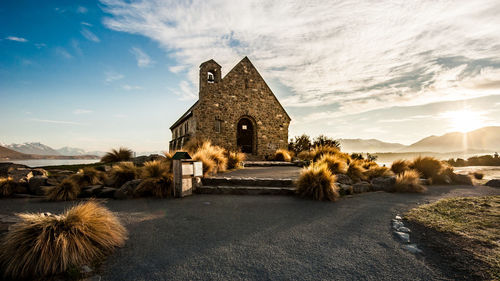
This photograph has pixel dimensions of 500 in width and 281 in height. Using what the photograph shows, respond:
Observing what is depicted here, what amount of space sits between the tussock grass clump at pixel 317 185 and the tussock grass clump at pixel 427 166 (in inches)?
237

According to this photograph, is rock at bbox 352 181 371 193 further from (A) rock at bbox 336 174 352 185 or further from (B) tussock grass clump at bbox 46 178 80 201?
(B) tussock grass clump at bbox 46 178 80 201

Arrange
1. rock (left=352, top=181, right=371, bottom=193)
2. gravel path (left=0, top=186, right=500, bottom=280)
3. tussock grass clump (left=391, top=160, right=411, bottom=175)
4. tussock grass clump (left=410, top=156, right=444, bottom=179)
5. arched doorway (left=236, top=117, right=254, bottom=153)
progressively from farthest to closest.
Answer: arched doorway (left=236, top=117, right=254, bottom=153) < tussock grass clump (left=391, top=160, right=411, bottom=175) < tussock grass clump (left=410, top=156, right=444, bottom=179) < rock (left=352, top=181, right=371, bottom=193) < gravel path (left=0, top=186, right=500, bottom=280)

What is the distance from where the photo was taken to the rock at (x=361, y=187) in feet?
23.9

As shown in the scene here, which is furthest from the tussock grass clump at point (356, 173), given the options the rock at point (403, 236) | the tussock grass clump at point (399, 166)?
the rock at point (403, 236)

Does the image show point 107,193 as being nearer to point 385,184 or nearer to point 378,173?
point 385,184

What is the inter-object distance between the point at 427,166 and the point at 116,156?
52.0 feet

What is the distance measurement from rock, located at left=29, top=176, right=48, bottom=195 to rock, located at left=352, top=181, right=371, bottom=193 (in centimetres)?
983

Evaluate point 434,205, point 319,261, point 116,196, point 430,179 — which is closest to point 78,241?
point 319,261

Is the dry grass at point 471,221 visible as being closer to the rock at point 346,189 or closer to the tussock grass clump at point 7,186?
the rock at point 346,189

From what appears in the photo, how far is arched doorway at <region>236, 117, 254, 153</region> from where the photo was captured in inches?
711

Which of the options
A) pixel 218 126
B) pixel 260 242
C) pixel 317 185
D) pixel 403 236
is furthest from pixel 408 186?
pixel 218 126

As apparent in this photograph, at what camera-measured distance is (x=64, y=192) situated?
6.38 meters

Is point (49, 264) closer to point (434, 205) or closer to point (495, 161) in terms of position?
→ point (434, 205)

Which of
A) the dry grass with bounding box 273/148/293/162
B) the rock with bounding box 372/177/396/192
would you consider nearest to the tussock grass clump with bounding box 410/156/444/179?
the rock with bounding box 372/177/396/192
